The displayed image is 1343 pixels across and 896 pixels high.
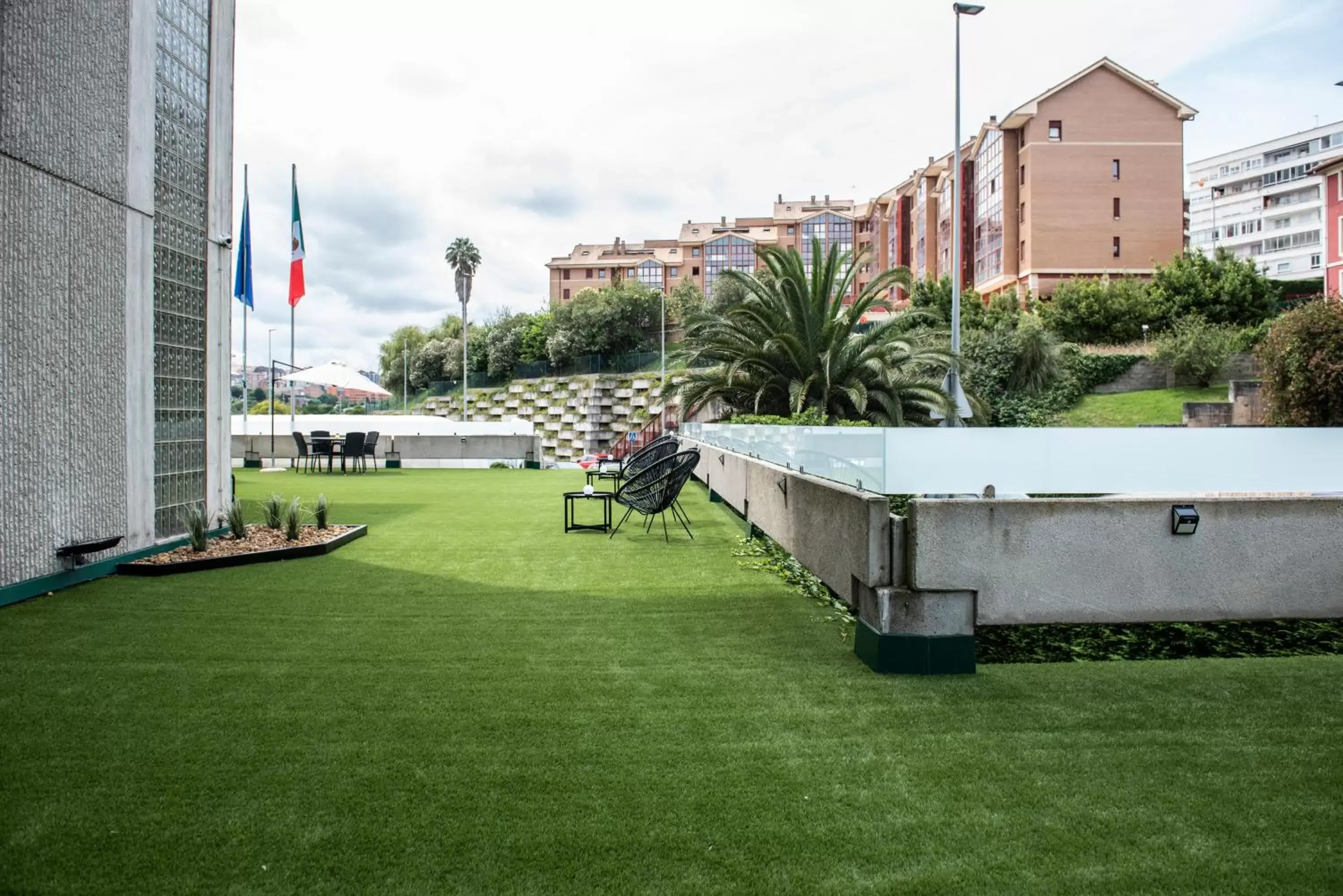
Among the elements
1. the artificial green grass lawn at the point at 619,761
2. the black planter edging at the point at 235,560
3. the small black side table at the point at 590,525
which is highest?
the small black side table at the point at 590,525

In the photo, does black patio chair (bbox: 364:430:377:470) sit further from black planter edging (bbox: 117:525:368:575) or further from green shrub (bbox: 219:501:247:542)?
black planter edging (bbox: 117:525:368:575)

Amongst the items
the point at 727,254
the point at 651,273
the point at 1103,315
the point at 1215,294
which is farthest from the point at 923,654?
the point at 651,273

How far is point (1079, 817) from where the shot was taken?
2.95m

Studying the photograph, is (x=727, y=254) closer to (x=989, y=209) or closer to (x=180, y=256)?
(x=989, y=209)

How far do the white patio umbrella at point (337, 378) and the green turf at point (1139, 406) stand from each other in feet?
79.4

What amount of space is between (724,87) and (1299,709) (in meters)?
15.3

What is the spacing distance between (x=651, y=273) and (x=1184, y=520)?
84464 mm

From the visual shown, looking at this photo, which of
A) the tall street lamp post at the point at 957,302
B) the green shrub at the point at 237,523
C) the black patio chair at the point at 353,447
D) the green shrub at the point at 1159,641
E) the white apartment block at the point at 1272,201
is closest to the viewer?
the green shrub at the point at 1159,641

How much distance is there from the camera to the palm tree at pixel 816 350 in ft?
58.3

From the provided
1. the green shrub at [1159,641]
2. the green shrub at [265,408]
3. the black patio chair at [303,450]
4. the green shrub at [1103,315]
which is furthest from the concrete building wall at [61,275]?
the green shrub at [265,408]

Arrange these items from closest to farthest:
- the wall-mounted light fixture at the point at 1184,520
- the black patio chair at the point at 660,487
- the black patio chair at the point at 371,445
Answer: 1. the wall-mounted light fixture at the point at 1184,520
2. the black patio chair at the point at 660,487
3. the black patio chair at the point at 371,445

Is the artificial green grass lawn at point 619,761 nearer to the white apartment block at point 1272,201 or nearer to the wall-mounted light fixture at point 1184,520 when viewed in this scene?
the wall-mounted light fixture at point 1184,520

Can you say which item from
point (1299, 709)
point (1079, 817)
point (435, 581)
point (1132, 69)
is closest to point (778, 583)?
point (435, 581)

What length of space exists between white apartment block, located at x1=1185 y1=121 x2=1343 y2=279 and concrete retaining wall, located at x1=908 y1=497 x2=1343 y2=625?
9067cm
